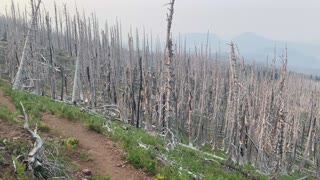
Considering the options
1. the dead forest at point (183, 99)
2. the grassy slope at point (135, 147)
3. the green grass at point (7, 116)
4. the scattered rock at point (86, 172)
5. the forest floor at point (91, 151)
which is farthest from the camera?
the dead forest at point (183, 99)

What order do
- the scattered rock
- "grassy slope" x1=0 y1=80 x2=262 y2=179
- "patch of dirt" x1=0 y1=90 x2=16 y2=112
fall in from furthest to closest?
1. "patch of dirt" x1=0 y1=90 x2=16 y2=112
2. "grassy slope" x1=0 y1=80 x2=262 y2=179
3. the scattered rock

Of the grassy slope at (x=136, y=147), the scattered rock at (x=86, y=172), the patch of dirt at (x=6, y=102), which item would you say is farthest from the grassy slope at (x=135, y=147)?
the scattered rock at (x=86, y=172)

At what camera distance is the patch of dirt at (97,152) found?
31.9 feet

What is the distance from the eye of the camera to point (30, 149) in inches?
347

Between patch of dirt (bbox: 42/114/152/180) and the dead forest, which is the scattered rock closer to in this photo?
patch of dirt (bbox: 42/114/152/180)

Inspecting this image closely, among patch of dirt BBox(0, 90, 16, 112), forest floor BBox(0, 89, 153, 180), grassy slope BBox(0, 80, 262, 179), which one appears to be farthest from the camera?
patch of dirt BBox(0, 90, 16, 112)

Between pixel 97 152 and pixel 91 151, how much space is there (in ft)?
0.56

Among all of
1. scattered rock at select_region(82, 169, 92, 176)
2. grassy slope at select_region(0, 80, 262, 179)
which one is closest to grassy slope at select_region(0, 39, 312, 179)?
grassy slope at select_region(0, 80, 262, 179)

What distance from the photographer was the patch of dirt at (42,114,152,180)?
→ 9.73m

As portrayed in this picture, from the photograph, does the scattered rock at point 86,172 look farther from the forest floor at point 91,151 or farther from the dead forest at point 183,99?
the dead forest at point 183,99

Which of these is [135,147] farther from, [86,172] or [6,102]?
[6,102]

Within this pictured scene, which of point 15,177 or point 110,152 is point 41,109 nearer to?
point 110,152

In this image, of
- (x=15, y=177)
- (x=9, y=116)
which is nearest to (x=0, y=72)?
(x=9, y=116)

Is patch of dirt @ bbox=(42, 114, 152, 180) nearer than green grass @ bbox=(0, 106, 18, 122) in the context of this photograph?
Yes
